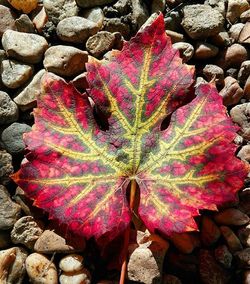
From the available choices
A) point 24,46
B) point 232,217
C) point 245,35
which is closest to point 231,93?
point 245,35

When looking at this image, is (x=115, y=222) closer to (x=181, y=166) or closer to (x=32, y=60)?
(x=181, y=166)

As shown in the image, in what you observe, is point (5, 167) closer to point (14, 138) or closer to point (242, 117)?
point (14, 138)

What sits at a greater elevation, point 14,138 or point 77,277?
point 14,138

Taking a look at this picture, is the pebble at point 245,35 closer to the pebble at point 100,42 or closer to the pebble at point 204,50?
the pebble at point 204,50

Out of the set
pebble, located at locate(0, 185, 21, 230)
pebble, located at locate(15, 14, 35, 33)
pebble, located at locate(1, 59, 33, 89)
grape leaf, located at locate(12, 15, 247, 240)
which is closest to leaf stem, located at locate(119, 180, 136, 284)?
grape leaf, located at locate(12, 15, 247, 240)

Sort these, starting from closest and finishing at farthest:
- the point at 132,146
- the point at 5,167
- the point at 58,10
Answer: the point at 132,146, the point at 5,167, the point at 58,10

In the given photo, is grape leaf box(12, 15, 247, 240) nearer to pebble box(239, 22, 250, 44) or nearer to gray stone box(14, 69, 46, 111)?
gray stone box(14, 69, 46, 111)
